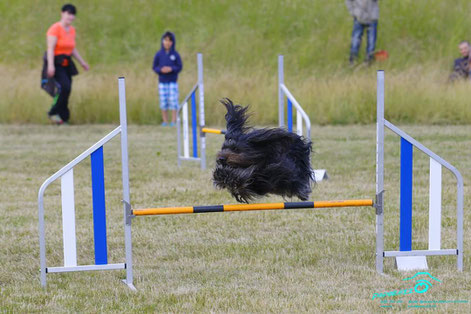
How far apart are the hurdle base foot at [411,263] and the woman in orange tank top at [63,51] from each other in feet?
23.1

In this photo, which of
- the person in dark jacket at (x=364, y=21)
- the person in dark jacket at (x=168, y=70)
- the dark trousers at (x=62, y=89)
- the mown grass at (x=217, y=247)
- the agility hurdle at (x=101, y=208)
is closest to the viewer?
the mown grass at (x=217, y=247)

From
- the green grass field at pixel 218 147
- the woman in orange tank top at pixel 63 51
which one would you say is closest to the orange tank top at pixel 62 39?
the woman in orange tank top at pixel 63 51

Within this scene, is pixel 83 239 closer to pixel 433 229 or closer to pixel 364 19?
pixel 433 229

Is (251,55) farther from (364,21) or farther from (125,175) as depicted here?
(125,175)

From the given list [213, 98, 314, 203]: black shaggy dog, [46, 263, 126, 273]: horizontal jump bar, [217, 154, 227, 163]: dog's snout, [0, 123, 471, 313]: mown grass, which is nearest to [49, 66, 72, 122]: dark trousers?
[0, 123, 471, 313]: mown grass

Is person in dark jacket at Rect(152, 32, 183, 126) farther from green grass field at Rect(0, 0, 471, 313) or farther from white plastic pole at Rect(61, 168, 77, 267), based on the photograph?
white plastic pole at Rect(61, 168, 77, 267)

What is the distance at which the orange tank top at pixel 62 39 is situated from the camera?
10148 millimetres

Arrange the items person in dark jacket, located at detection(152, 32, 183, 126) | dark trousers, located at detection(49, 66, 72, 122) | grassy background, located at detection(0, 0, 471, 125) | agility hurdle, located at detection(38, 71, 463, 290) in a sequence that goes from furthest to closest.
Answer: grassy background, located at detection(0, 0, 471, 125), person in dark jacket, located at detection(152, 32, 183, 126), dark trousers, located at detection(49, 66, 72, 122), agility hurdle, located at detection(38, 71, 463, 290)

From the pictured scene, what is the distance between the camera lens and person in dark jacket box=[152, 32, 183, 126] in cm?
1170

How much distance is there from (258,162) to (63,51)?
7019 millimetres

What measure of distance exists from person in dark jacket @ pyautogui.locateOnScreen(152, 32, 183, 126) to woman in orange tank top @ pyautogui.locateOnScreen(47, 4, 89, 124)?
1613 mm

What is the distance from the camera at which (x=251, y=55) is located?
731 inches

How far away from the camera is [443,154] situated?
27.4 ft

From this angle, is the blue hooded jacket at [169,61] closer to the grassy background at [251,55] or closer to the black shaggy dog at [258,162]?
the grassy background at [251,55]
